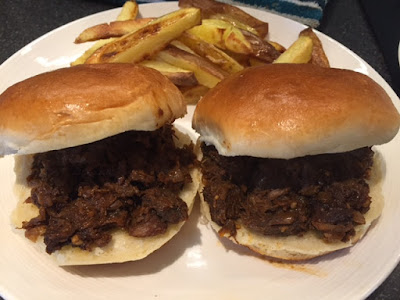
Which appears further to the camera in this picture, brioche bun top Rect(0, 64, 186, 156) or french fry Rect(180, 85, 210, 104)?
french fry Rect(180, 85, 210, 104)

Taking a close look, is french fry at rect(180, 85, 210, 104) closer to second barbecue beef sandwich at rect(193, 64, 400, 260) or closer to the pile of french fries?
the pile of french fries

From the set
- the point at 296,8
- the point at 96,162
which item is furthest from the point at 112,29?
the point at 296,8

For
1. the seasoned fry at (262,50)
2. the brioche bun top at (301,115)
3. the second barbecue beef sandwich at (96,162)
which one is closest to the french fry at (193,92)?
the seasoned fry at (262,50)

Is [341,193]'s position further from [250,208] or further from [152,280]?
[152,280]

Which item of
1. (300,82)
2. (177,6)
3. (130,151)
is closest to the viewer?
(300,82)

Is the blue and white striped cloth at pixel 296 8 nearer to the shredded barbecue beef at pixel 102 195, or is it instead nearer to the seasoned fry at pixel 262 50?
→ the seasoned fry at pixel 262 50

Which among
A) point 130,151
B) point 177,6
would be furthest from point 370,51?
point 130,151

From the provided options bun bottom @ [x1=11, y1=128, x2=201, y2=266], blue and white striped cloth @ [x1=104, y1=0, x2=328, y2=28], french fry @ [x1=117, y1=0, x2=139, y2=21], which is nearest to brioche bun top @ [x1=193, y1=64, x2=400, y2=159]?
bun bottom @ [x1=11, y1=128, x2=201, y2=266]

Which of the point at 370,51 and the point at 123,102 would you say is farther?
the point at 370,51
